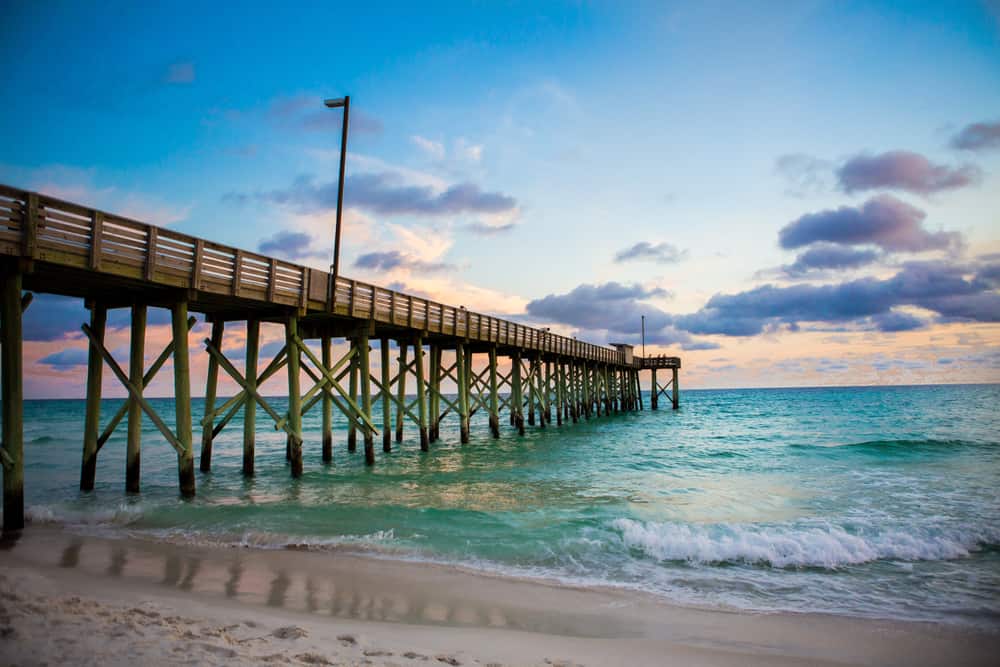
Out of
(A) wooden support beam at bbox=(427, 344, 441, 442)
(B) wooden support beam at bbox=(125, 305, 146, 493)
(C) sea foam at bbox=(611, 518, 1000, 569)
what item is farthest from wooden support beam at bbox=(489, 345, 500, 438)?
(C) sea foam at bbox=(611, 518, 1000, 569)

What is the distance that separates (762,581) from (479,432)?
25.3 metres

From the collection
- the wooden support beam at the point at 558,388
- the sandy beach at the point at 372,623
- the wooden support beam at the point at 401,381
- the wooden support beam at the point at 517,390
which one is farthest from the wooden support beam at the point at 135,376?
the wooden support beam at the point at 558,388

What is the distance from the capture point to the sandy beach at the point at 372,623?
412 centimetres

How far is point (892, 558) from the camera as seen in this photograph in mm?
8383

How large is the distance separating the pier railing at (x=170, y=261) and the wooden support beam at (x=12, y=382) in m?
0.70

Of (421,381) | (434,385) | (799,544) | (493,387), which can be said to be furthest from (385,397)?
(799,544)

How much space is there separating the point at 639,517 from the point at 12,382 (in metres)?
10.5

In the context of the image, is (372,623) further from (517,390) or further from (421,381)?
(517,390)

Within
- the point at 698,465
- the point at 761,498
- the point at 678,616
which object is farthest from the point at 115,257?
the point at 698,465

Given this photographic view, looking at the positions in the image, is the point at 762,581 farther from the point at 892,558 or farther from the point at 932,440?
the point at 932,440

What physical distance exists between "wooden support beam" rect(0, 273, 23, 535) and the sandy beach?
4.71ft

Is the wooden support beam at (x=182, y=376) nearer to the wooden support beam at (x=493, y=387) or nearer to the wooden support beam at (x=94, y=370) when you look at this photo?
the wooden support beam at (x=94, y=370)

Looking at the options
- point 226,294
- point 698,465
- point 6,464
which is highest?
point 226,294

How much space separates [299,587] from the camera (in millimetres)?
6320
